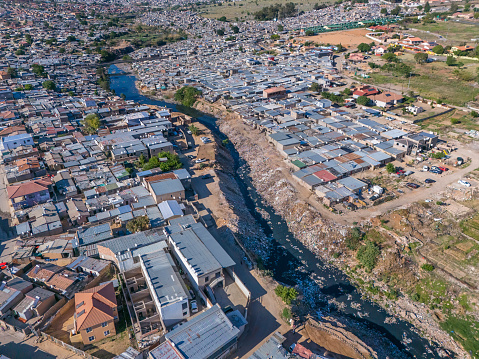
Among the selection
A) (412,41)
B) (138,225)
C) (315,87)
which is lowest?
(138,225)

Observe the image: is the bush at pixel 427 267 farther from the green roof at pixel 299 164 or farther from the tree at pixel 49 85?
the tree at pixel 49 85

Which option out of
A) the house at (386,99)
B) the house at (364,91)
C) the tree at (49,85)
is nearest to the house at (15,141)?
the tree at (49,85)

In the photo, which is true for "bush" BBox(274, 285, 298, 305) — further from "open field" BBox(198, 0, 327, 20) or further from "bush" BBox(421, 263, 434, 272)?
"open field" BBox(198, 0, 327, 20)

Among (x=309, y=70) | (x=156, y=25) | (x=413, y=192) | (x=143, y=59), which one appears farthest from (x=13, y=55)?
(x=413, y=192)

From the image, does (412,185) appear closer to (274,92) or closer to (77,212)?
(274,92)

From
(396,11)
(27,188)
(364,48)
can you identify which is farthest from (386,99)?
(396,11)

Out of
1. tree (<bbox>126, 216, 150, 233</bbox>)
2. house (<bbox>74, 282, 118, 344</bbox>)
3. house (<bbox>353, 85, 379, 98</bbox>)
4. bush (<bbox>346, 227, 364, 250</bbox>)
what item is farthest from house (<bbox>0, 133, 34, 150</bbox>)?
house (<bbox>353, 85, 379, 98</bbox>)
